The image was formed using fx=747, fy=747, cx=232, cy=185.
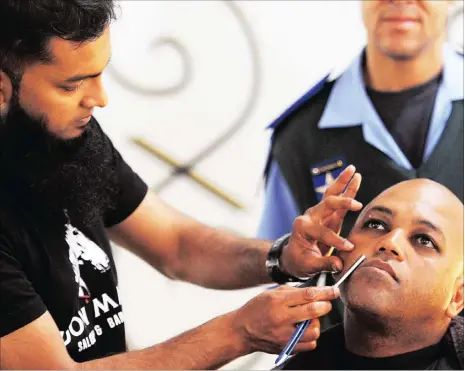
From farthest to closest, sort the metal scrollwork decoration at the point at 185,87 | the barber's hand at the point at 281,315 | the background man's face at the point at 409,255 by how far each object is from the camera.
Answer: the metal scrollwork decoration at the point at 185,87 < the background man's face at the point at 409,255 < the barber's hand at the point at 281,315

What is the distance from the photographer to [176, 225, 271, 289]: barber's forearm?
54.3 inches

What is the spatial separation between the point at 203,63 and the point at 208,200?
0.91 ft

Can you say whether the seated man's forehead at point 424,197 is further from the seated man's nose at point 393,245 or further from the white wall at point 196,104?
the white wall at point 196,104

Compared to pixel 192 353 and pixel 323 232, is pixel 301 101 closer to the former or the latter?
pixel 323 232

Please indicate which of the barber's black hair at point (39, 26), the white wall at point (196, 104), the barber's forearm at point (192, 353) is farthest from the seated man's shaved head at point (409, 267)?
the barber's black hair at point (39, 26)

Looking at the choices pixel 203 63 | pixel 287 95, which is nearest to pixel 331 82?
pixel 287 95

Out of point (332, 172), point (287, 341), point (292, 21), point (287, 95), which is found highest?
point (292, 21)

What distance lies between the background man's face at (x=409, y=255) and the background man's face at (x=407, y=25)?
0.25 metres

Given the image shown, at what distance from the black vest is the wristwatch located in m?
0.09

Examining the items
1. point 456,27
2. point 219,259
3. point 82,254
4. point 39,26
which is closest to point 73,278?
point 82,254

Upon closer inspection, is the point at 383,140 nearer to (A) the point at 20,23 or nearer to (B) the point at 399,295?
(B) the point at 399,295

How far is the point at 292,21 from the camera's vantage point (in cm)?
145

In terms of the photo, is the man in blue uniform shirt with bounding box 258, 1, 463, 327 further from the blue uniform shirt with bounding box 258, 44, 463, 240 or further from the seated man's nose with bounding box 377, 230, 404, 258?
the seated man's nose with bounding box 377, 230, 404, 258

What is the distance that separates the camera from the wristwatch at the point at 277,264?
130 cm
